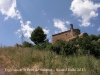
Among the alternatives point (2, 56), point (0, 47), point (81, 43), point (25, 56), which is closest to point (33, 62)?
point (25, 56)

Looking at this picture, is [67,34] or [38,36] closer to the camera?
[38,36]

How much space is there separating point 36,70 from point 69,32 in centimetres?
4263

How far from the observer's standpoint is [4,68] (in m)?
6.82

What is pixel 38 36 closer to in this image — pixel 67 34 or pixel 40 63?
pixel 67 34

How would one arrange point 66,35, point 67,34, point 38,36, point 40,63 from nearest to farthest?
1. point 40,63
2. point 38,36
3. point 67,34
4. point 66,35

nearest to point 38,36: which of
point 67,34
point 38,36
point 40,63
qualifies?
point 38,36

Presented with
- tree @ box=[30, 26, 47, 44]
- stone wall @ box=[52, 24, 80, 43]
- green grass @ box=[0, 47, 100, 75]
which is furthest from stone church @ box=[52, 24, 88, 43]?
green grass @ box=[0, 47, 100, 75]

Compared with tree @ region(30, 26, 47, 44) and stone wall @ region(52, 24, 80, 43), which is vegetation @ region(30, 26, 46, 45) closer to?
tree @ region(30, 26, 47, 44)

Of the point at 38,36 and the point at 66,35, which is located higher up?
the point at 66,35

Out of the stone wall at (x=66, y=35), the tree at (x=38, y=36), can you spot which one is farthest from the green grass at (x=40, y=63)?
the stone wall at (x=66, y=35)

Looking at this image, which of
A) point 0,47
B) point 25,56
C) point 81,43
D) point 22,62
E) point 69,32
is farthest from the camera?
point 69,32

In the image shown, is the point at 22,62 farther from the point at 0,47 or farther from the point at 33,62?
the point at 0,47

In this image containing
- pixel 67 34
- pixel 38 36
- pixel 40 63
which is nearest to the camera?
pixel 40 63

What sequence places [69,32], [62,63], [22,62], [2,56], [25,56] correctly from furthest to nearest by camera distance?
1. [69,32]
2. [2,56]
3. [25,56]
4. [22,62]
5. [62,63]
